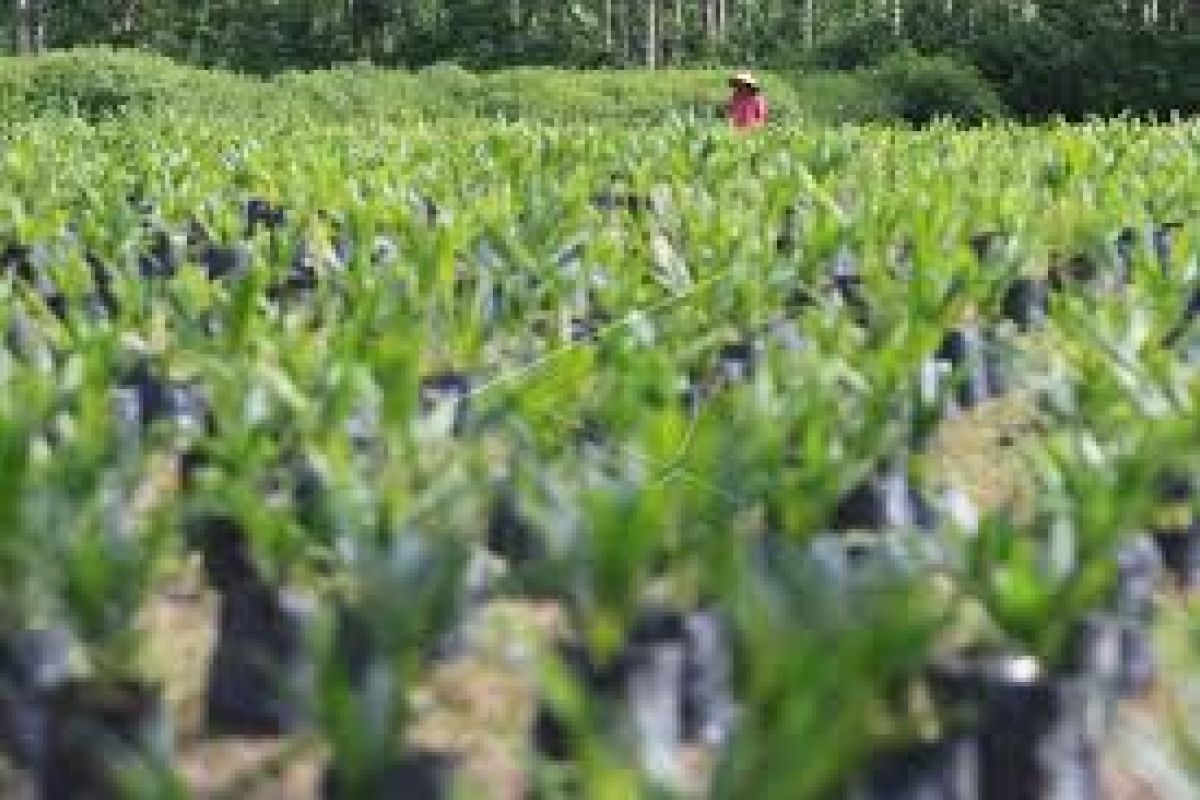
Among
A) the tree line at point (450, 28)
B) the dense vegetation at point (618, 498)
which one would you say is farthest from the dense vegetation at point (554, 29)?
the dense vegetation at point (618, 498)

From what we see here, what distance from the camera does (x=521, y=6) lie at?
4125cm

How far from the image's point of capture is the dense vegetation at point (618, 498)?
2266 mm

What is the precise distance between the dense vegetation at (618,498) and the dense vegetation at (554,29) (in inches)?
840

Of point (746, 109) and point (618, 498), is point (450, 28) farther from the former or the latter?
point (618, 498)

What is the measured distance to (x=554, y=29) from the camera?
3981 centimetres

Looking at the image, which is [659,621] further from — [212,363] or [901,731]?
[212,363]

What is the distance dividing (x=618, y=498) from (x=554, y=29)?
124ft

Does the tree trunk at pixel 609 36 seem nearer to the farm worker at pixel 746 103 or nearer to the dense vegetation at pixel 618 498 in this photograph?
the farm worker at pixel 746 103

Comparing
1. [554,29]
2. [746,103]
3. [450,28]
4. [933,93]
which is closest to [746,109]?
[746,103]

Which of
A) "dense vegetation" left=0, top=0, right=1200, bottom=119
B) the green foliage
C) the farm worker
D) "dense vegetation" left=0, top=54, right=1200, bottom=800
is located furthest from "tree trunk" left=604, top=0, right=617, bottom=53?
"dense vegetation" left=0, top=54, right=1200, bottom=800

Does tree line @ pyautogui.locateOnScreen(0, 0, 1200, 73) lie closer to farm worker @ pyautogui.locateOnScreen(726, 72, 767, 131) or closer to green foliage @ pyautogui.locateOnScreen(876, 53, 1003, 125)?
green foliage @ pyautogui.locateOnScreen(876, 53, 1003, 125)

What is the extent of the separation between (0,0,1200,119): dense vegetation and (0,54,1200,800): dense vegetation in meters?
21.3

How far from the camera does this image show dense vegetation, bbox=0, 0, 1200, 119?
93.9ft

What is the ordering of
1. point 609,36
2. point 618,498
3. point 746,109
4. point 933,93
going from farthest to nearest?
point 609,36 < point 933,93 < point 746,109 < point 618,498
